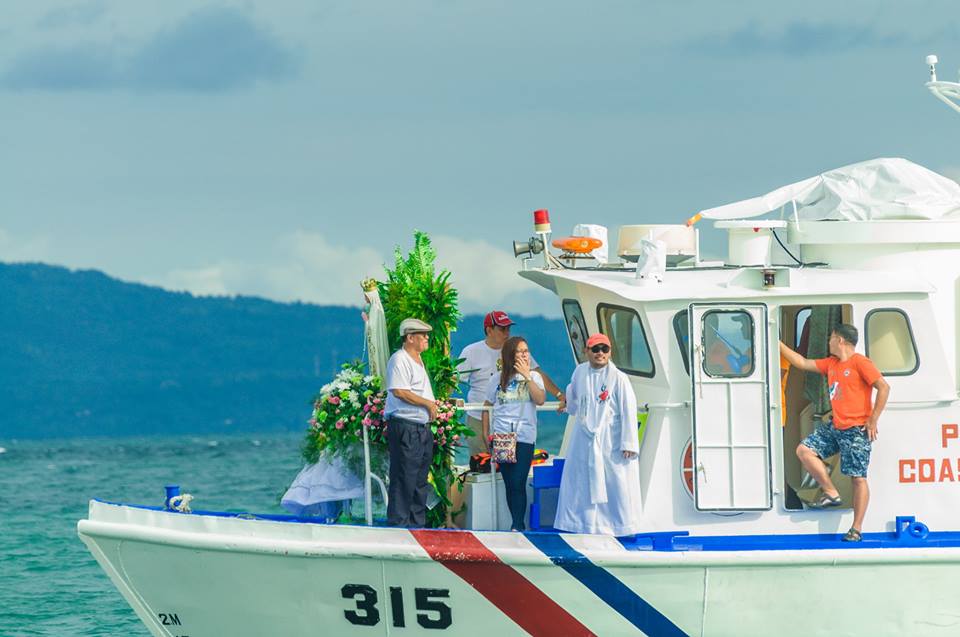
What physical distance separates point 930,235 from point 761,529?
2465 mm

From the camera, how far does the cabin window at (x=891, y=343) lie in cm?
1084

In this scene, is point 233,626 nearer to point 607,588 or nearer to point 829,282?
point 607,588

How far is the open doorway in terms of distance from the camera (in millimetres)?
11031

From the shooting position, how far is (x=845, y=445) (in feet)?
34.9

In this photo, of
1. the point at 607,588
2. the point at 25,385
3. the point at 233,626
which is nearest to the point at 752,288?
the point at 607,588

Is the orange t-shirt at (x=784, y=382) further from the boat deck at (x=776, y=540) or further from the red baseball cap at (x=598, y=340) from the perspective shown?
the red baseball cap at (x=598, y=340)

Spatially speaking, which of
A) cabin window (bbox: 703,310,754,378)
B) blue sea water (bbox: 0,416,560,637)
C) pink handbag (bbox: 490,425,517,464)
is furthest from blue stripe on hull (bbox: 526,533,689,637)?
blue sea water (bbox: 0,416,560,637)

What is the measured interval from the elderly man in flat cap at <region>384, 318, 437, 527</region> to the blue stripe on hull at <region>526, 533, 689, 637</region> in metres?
1.06

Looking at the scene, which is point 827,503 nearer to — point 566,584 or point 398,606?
point 566,584

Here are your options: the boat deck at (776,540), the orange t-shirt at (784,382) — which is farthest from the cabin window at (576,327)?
the boat deck at (776,540)

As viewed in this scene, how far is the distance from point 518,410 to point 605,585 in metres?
1.41

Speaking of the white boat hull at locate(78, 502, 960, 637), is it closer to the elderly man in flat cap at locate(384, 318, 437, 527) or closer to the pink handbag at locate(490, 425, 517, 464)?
the elderly man in flat cap at locate(384, 318, 437, 527)

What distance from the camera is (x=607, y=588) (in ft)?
34.4

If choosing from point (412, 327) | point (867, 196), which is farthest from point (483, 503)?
point (867, 196)
